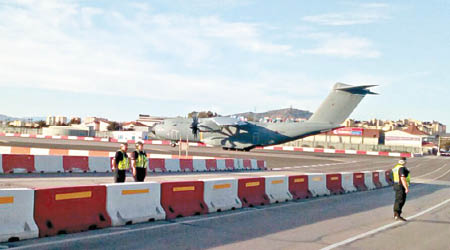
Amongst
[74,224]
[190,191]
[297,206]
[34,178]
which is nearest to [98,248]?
[74,224]

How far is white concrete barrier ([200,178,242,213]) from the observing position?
1279 cm

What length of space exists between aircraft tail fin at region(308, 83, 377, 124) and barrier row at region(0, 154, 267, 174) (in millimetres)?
19177

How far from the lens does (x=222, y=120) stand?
48000 mm

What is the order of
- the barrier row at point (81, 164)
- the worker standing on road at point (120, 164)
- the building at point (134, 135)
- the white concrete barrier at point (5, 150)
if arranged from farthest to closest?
the building at point (134, 135) < the white concrete barrier at point (5, 150) < the barrier row at point (81, 164) < the worker standing on road at point (120, 164)

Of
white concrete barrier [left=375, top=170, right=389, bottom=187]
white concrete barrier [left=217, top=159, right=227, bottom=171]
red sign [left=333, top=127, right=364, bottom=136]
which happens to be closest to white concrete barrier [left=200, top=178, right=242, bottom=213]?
white concrete barrier [left=375, top=170, right=389, bottom=187]

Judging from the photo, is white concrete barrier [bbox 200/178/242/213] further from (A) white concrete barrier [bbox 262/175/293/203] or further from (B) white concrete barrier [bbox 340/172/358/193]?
(B) white concrete barrier [bbox 340/172/358/193]

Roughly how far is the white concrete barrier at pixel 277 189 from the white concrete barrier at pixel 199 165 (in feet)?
37.1

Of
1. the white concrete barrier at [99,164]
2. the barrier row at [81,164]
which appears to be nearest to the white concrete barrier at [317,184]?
the barrier row at [81,164]

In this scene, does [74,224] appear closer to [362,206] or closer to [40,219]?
[40,219]

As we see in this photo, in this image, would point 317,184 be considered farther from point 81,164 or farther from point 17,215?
point 17,215

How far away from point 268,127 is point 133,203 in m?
37.4

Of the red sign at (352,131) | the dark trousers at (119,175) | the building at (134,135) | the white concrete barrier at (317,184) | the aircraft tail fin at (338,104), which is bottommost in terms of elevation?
the white concrete barrier at (317,184)

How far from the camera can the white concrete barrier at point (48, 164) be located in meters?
21.1

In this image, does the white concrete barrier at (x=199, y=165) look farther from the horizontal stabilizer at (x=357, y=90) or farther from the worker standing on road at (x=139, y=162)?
the horizontal stabilizer at (x=357, y=90)
